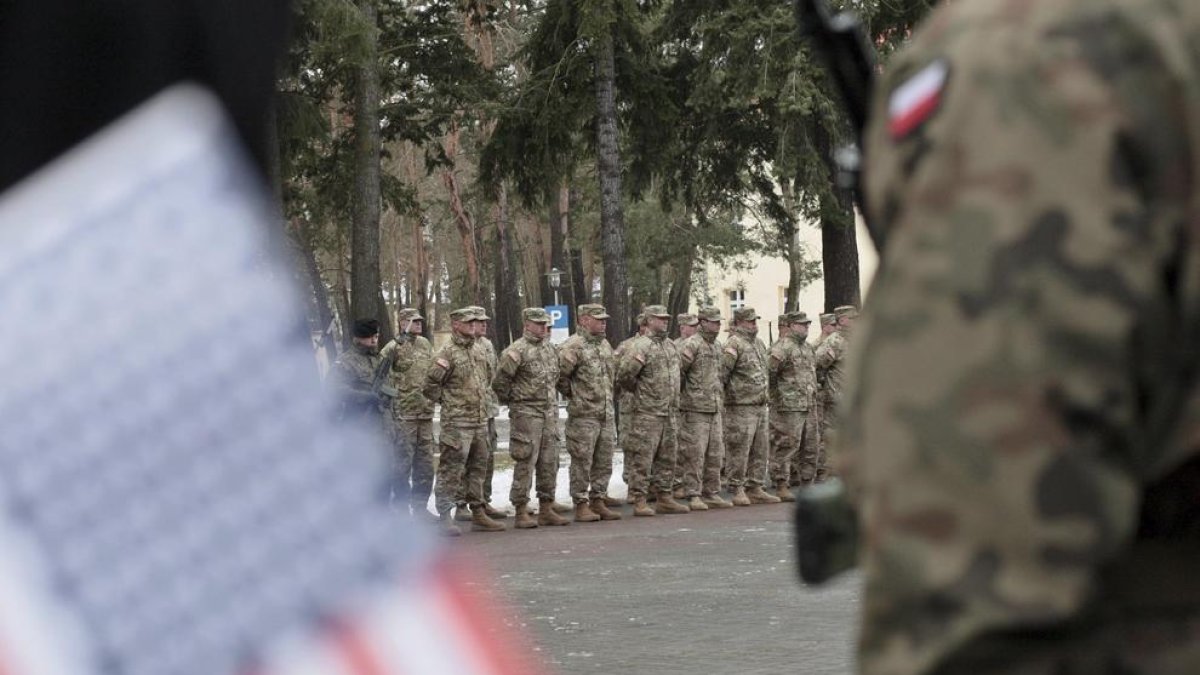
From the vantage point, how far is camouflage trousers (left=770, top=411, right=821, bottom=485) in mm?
A: 22266

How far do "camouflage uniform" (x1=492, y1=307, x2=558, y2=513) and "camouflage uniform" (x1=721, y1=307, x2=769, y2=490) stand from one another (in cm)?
320

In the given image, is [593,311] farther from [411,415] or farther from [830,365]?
[830,365]

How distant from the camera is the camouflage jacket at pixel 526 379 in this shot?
1852cm

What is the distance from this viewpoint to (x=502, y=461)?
27734 mm

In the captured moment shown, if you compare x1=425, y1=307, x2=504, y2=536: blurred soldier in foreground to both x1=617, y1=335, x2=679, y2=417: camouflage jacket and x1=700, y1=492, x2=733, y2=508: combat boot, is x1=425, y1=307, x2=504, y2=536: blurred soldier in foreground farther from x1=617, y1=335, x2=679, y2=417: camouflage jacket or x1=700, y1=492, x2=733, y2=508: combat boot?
x1=700, y1=492, x2=733, y2=508: combat boot

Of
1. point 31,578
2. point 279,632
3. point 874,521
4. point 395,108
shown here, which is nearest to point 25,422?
point 31,578

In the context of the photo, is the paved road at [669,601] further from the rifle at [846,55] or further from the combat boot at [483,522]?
the rifle at [846,55]

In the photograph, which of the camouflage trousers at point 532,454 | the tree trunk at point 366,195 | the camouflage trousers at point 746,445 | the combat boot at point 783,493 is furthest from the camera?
the tree trunk at point 366,195

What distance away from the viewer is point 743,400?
21547mm

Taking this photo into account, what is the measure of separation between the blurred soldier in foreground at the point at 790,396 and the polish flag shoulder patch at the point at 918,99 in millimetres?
20861

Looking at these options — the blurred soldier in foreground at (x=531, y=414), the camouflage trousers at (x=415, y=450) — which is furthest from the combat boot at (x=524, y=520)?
the camouflage trousers at (x=415, y=450)

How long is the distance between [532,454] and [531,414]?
373 mm

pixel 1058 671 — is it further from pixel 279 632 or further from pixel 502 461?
pixel 502 461

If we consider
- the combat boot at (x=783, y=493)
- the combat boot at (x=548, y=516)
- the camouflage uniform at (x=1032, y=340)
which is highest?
the camouflage uniform at (x=1032, y=340)
